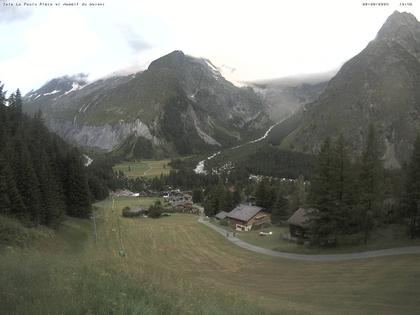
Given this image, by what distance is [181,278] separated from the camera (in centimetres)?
2817

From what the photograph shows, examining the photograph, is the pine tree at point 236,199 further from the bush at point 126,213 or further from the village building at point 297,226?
the village building at point 297,226

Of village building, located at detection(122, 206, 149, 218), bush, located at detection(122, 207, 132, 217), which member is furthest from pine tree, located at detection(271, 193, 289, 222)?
village building, located at detection(122, 206, 149, 218)

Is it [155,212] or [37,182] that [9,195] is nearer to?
[37,182]

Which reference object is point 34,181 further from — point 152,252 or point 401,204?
point 401,204

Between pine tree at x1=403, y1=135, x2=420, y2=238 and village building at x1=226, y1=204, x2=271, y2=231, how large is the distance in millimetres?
42813

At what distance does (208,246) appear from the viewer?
2645 inches

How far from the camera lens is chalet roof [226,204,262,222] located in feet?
292

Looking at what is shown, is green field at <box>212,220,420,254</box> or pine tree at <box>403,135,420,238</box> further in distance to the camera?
pine tree at <box>403,135,420,238</box>

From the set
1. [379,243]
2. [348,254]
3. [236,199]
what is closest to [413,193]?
[379,243]

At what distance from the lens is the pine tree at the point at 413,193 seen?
153 feet

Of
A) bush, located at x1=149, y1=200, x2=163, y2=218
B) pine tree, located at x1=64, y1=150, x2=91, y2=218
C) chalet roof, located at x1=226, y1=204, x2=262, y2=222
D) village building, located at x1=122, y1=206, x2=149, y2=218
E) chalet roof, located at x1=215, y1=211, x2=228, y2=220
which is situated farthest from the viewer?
bush, located at x1=149, y1=200, x2=163, y2=218

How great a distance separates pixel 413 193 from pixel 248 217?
44387mm

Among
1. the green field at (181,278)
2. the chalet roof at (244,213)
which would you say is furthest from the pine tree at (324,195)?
the chalet roof at (244,213)

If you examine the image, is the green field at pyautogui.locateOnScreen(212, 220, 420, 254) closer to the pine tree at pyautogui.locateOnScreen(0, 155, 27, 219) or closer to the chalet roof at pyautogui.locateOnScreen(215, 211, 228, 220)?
the pine tree at pyautogui.locateOnScreen(0, 155, 27, 219)
